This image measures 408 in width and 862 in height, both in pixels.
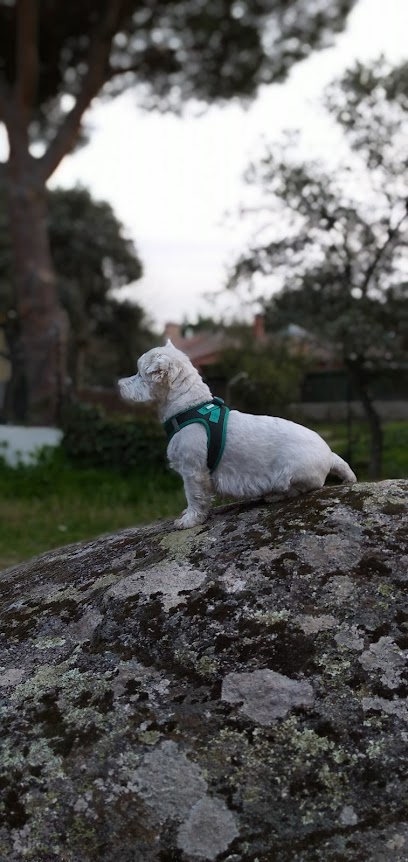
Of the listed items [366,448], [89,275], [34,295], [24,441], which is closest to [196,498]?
[24,441]

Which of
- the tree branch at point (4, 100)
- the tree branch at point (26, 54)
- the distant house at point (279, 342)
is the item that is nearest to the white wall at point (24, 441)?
the distant house at point (279, 342)

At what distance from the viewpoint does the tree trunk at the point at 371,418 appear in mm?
13539

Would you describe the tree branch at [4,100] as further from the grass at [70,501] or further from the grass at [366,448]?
the grass at [366,448]

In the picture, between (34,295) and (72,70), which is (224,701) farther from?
(72,70)

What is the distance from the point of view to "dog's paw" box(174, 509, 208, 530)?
297 centimetres

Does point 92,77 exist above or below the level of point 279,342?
above

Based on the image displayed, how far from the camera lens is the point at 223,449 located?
119 inches

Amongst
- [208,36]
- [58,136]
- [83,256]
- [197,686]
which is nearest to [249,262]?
[58,136]

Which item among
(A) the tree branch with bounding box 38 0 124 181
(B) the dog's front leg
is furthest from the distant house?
(A) the tree branch with bounding box 38 0 124 181

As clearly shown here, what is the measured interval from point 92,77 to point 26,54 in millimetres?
1435

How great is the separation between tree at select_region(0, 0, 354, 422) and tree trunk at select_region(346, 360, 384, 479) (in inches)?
224

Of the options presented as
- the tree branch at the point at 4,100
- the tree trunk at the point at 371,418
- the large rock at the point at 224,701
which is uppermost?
the tree branch at the point at 4,100

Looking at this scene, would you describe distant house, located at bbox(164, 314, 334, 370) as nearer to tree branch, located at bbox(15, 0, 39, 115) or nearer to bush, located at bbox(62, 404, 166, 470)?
bush, located at bbox(62, 404, 166, 470)

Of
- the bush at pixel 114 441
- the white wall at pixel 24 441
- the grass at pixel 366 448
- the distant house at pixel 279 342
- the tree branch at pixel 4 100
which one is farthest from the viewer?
the tree branch at pixel 4 100
